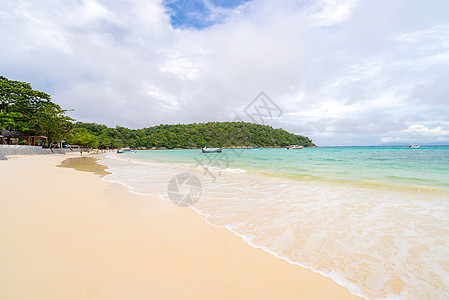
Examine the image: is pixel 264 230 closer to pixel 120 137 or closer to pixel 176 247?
pixel 176 247

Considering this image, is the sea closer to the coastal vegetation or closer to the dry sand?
the dry sand

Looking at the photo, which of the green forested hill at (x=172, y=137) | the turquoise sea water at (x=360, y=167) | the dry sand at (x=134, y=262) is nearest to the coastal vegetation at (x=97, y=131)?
the green forested hill at (x=172, y=137)

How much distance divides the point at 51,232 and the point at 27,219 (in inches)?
41.1

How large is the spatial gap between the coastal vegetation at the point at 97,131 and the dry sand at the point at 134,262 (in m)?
38.1

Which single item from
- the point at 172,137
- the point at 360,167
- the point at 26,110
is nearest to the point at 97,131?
the point at 172,137

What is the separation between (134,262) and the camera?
257cm

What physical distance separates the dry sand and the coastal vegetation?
38.1 m

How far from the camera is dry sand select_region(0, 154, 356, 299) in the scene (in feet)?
6.80

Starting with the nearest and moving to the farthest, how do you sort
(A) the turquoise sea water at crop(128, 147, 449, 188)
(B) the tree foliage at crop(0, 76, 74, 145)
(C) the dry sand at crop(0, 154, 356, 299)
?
(C) the dry sand at crop(0, 154, 356, 299) → (A) the turquoise sea water at crop(128, 147, 449, 188) → (B) the tree foliage at crop(0, 76, 74, 145)

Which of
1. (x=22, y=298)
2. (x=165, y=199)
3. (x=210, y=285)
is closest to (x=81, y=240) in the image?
(x=22, y=298)

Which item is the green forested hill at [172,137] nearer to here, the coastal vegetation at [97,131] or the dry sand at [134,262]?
the coastal vegetation at [97,131]

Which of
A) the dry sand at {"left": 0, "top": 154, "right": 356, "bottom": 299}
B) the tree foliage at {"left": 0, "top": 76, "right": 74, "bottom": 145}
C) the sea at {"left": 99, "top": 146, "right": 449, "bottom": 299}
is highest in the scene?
the tree foliage at {"left": 0, "top": 76, "right": 74, "bottom": 145}

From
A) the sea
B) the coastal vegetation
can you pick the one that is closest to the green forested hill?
the coastal vegetation

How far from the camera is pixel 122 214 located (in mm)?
4523
